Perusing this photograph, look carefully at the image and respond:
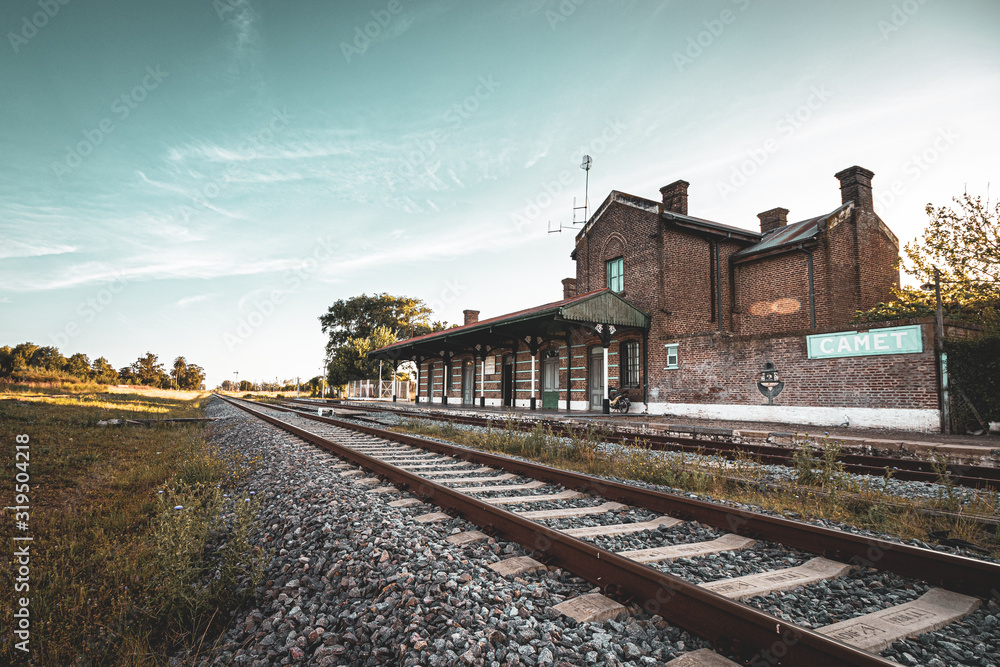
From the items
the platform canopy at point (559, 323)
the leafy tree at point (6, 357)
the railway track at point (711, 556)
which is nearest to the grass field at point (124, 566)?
the railway track at point (711, 556)

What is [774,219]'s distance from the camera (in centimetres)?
2286

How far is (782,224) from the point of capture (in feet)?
74.7

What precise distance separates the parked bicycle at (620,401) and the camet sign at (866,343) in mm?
6909

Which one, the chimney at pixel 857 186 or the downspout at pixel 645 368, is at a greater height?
the chimney at pixel 857 186

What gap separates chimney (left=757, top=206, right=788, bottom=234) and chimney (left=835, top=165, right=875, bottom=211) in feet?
11.0

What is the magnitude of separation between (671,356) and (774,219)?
10.7 meters

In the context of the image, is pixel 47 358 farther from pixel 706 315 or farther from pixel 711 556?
pixel 711 556

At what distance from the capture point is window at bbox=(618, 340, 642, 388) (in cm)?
1949

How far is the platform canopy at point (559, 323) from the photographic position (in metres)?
17.2

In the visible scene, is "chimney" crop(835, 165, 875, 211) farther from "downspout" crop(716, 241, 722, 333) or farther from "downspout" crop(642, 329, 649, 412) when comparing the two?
"downspout" crop(642, 329, 649, 412)

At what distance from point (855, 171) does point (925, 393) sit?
12.1 m

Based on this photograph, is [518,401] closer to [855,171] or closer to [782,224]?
[782,224]

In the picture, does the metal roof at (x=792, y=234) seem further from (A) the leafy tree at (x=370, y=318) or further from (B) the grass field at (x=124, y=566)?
(A) the leafy tree at (x=370, y=318)

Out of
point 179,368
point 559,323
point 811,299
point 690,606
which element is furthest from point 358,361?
point 179,368
